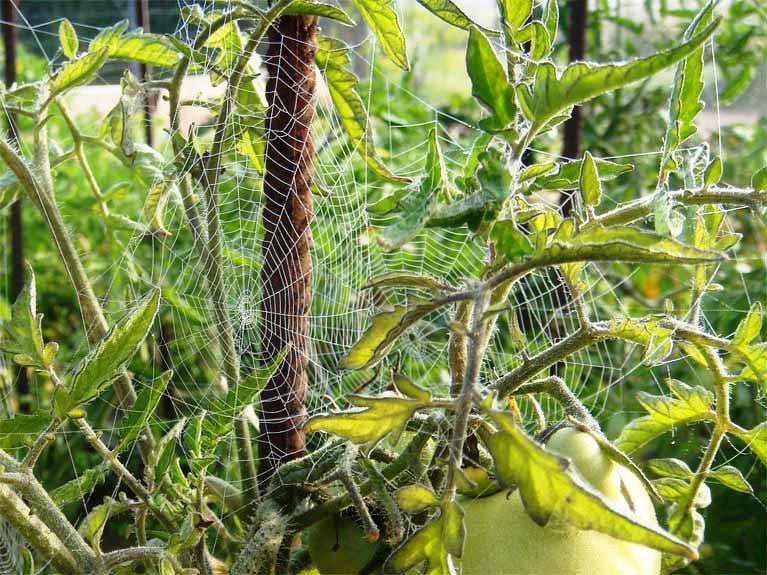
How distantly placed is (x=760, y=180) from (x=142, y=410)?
0.29m

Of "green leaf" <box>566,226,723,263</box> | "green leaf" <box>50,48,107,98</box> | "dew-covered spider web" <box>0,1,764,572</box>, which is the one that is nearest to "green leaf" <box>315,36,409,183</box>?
"dew-covered spider web" <box>0,1,764,572</box>

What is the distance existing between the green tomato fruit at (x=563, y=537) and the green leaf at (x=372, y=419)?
7 centimetres

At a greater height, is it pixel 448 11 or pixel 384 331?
pixel 448 11

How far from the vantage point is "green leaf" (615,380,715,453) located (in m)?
0.42

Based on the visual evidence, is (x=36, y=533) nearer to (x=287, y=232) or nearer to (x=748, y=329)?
(x=287, y=232)

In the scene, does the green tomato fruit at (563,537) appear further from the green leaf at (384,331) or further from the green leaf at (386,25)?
the green leaf at (386,25)

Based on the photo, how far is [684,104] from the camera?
0.40 meters

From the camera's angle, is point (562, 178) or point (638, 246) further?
point (562, 178)

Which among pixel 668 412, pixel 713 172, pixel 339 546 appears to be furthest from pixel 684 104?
pixel 339 546

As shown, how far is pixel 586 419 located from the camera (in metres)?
0.40

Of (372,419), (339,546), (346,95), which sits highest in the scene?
(346,95)

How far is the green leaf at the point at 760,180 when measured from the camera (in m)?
0.39

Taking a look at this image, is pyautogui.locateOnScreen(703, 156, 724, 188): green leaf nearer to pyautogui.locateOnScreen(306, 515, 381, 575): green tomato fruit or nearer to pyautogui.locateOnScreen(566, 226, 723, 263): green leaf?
pyautogui.locateOnScreen(566, 226, 723, 263): green leaf

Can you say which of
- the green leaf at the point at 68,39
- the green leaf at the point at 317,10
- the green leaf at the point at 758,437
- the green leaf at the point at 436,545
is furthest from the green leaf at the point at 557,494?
the green leaf at the point at 68,39
